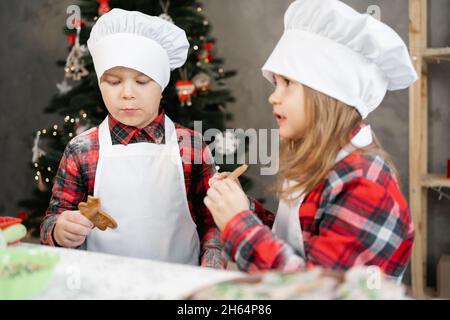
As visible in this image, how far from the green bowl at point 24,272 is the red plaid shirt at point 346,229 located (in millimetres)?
240

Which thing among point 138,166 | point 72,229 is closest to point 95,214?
point 72,229

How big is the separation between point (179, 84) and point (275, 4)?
864 mm

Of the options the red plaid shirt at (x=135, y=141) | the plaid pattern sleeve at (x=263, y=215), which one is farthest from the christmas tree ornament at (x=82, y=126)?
the plaid pattern sleeve at (x=263, y=215)

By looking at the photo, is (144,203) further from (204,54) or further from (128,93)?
(204,54)

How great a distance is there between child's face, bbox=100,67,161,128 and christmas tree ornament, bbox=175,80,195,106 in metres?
0.66

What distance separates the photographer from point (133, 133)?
3.51 ft

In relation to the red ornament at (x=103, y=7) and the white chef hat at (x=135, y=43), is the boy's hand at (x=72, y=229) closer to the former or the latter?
the white chef hat at (x=135, y=43)

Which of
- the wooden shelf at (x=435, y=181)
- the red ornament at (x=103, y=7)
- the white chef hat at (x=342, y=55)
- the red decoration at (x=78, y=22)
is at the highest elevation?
the red ornament at (x=103, y=7)

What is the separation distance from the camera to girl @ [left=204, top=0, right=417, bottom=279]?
705 millimetres

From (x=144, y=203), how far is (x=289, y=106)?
0.40 meters

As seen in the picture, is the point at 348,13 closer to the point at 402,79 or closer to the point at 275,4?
the point at 402,79

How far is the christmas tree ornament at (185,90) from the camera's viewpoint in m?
1.71

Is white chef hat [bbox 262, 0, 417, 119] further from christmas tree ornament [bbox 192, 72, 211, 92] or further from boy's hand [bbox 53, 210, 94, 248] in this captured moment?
christmas tree ornament [bbox 192, 72, 211, 92]

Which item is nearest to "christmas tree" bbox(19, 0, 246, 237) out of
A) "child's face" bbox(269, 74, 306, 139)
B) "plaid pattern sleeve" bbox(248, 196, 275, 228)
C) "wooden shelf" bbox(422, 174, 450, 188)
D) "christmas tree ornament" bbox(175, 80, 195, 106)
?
"christmas tree ornament" bbox(175, 80, 195, 106)
